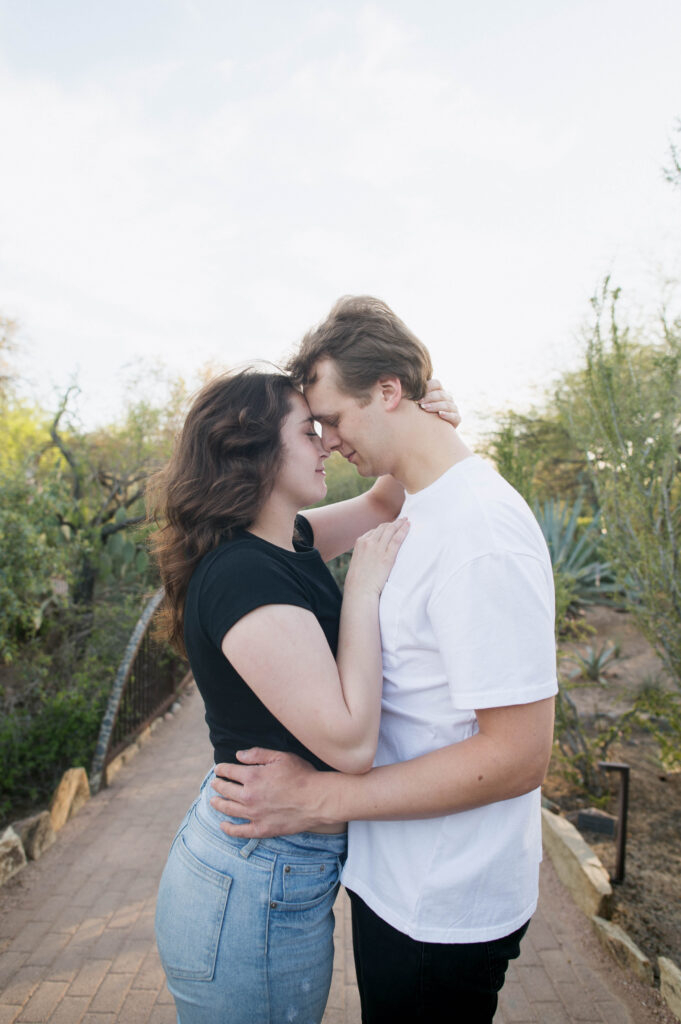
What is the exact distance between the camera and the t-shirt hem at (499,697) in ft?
4.34

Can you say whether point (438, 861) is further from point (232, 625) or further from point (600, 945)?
point (600, 945)

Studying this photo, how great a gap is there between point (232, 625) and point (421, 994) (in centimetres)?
91

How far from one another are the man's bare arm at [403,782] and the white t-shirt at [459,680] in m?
0.08

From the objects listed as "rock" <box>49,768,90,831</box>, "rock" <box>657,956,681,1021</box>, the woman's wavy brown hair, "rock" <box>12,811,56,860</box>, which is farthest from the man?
"rock" <box>49,768,90,831</box>

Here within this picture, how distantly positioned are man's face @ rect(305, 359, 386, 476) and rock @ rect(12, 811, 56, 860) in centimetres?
360

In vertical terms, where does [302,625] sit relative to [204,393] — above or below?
below

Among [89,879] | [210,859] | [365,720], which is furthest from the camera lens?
[89,879]

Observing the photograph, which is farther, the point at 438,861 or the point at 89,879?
the point at 89,879

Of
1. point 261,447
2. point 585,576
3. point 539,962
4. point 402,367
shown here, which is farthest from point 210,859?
point 585,576

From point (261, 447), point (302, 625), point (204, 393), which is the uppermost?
point (204, 393)

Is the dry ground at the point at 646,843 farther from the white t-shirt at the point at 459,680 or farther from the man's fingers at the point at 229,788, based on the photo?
the man's fingers at the point at 229,788

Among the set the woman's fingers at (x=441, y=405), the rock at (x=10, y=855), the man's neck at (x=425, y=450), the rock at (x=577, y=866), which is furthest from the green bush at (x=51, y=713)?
the woman's fingers at (x=441, y=405)

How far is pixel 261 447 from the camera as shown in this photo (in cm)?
170

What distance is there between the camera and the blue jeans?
148cm
